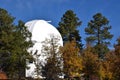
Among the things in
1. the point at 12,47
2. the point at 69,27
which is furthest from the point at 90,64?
the point at 69,27

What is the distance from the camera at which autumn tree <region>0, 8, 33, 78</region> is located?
65.2m

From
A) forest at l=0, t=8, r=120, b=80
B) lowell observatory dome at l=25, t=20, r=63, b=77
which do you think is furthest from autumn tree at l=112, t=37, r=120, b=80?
lowell observatory dome at l=25, t=20, r=63, b=77

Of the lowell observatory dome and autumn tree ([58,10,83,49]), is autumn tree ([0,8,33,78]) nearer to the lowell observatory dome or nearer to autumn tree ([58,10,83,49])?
the lowell observatory dome

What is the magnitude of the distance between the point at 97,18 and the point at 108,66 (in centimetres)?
2447

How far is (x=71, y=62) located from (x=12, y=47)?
949 centimetres

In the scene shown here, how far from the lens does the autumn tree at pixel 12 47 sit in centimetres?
6525

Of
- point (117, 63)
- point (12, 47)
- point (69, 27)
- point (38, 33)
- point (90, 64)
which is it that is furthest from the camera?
point (69, 27)

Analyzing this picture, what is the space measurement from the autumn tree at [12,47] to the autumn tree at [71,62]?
5664 mm

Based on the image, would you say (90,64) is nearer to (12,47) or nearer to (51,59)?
(51,59)

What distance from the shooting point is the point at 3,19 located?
2645 inches

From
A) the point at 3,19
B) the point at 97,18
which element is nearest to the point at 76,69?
the point at 3,19

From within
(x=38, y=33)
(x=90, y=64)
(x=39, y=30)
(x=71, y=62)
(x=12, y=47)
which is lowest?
(x=90, y=64)

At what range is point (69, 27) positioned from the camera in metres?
93.7

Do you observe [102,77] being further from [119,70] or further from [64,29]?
[64,29]
